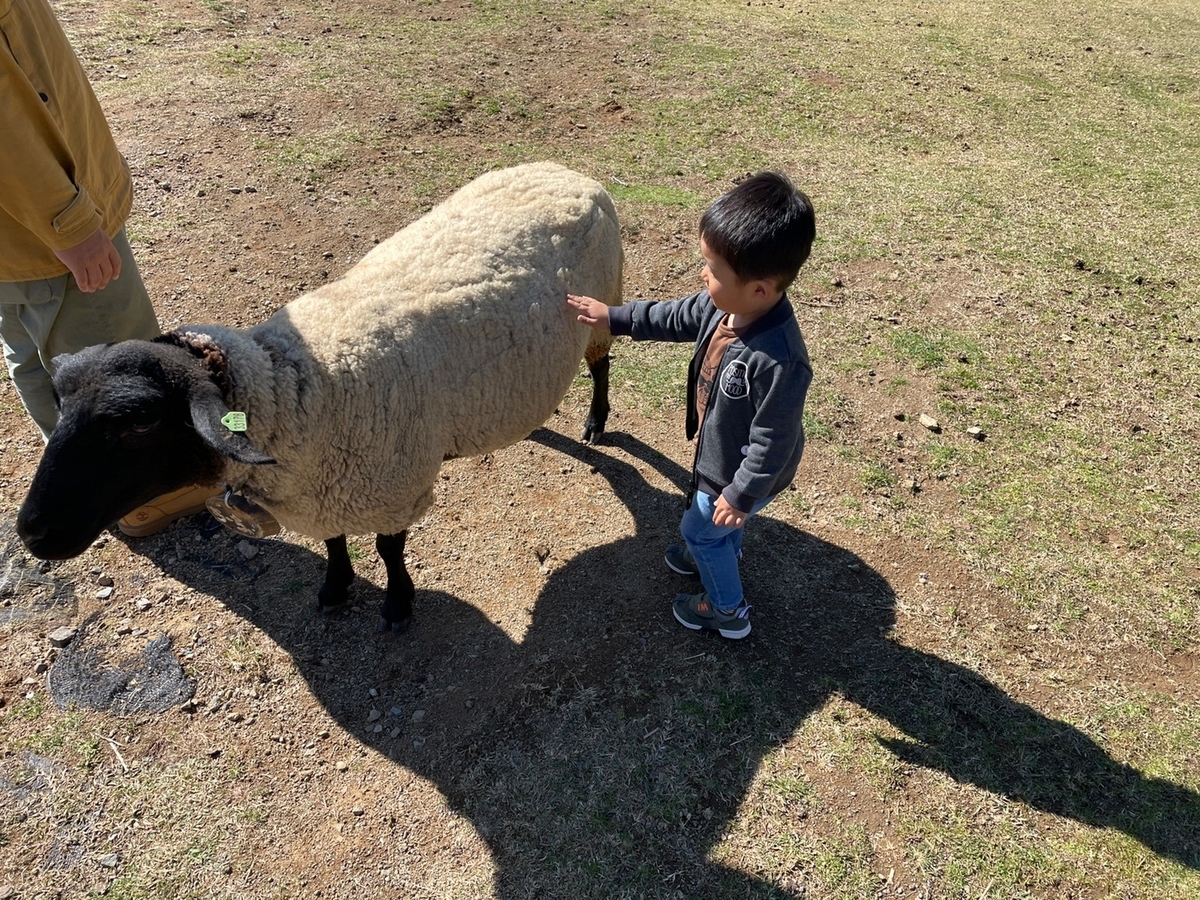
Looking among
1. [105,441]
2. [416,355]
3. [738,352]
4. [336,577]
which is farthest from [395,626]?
[738,352]

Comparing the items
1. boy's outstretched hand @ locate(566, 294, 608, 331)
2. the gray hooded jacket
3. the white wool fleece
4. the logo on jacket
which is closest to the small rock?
the white wool fleece

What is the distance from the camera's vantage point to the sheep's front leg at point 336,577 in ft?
12.7

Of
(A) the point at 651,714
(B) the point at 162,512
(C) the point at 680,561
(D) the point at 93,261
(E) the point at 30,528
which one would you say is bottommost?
(A) the point at 651,714

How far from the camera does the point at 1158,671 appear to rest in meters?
3.85

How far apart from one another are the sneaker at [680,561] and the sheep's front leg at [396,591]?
4.73ft

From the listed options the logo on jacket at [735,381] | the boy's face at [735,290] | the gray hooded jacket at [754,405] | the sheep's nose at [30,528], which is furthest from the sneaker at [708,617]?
the sheep's nose at [30,528]

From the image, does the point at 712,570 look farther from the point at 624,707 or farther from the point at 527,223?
the point at 527,223

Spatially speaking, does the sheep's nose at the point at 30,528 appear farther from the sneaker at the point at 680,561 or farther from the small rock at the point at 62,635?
the sneaker at the point at 680,561

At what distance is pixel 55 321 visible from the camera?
3.59 meters

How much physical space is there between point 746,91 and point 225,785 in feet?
30.7

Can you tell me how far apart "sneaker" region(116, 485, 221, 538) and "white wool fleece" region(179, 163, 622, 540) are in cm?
115

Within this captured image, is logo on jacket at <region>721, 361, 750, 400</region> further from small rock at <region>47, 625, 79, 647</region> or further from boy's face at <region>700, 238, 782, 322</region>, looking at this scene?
small rock at <region>47, 625, 79, 647</region>

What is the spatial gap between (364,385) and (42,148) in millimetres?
1503

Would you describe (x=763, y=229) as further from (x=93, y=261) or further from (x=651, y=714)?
(x=93, y=261)
